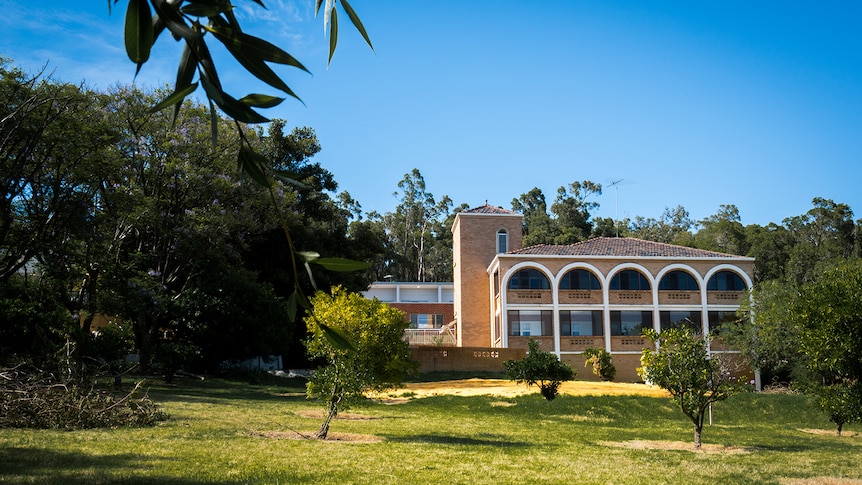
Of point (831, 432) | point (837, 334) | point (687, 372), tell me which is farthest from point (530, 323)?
point (837, 334)


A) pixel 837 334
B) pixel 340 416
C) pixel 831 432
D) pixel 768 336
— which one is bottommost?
pixel 831 432

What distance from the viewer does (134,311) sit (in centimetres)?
2286

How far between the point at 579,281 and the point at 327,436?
32.4 metres

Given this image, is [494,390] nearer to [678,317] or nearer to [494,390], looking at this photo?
[494,390]

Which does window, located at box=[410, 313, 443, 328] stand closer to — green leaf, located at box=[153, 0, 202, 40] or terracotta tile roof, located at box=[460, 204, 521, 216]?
terracotta tile roof, located at box=[460, 204, 521, 216]

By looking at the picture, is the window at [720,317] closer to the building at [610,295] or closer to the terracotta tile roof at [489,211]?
the building at [610,295]

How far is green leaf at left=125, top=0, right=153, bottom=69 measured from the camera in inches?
53.7

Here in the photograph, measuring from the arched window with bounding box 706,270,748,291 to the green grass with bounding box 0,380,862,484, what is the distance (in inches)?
878

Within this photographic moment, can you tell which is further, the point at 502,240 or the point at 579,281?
the point at 502,240

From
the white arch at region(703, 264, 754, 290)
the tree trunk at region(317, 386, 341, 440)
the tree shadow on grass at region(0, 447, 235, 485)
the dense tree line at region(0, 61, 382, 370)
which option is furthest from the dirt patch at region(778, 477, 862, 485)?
the white arch at region(703, 264, 754, 290)

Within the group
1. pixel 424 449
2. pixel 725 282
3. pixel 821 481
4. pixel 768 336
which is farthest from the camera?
pixel 725 282

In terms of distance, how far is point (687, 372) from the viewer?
14367 millimetres

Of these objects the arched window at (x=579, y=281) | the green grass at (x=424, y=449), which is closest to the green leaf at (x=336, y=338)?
the green grass at (x=424, y=449)

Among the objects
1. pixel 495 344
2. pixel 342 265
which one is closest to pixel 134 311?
pixel 342 265
